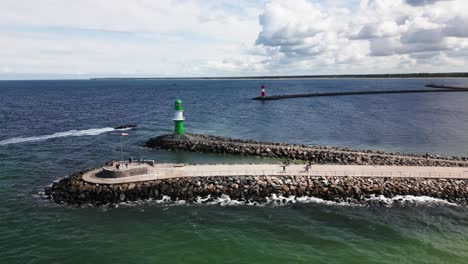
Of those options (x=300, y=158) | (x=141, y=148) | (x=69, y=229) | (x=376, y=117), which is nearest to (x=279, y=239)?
(x=69, y=229)

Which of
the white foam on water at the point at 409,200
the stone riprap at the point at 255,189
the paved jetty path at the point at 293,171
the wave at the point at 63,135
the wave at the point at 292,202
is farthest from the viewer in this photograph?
the wave at the point at 63,135

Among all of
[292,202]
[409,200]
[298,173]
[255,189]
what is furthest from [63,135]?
[409,200]

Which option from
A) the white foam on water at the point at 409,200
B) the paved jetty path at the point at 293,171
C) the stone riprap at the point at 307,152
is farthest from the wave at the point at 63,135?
the white foam on water at the point at 409,200

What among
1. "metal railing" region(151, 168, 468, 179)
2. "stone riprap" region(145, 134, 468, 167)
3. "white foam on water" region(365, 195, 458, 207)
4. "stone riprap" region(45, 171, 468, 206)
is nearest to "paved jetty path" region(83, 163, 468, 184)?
"metal railing" region(151, 168, 468, 179)

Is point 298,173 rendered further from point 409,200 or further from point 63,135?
point 63,135

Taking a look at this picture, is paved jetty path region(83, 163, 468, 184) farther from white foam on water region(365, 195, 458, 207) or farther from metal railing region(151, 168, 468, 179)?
white foam on water region(365, 195, 458, 207)

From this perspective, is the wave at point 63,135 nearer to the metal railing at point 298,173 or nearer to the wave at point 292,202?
the metal railing at point 298,173

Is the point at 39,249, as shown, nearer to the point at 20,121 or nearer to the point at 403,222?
the point at 403,222
